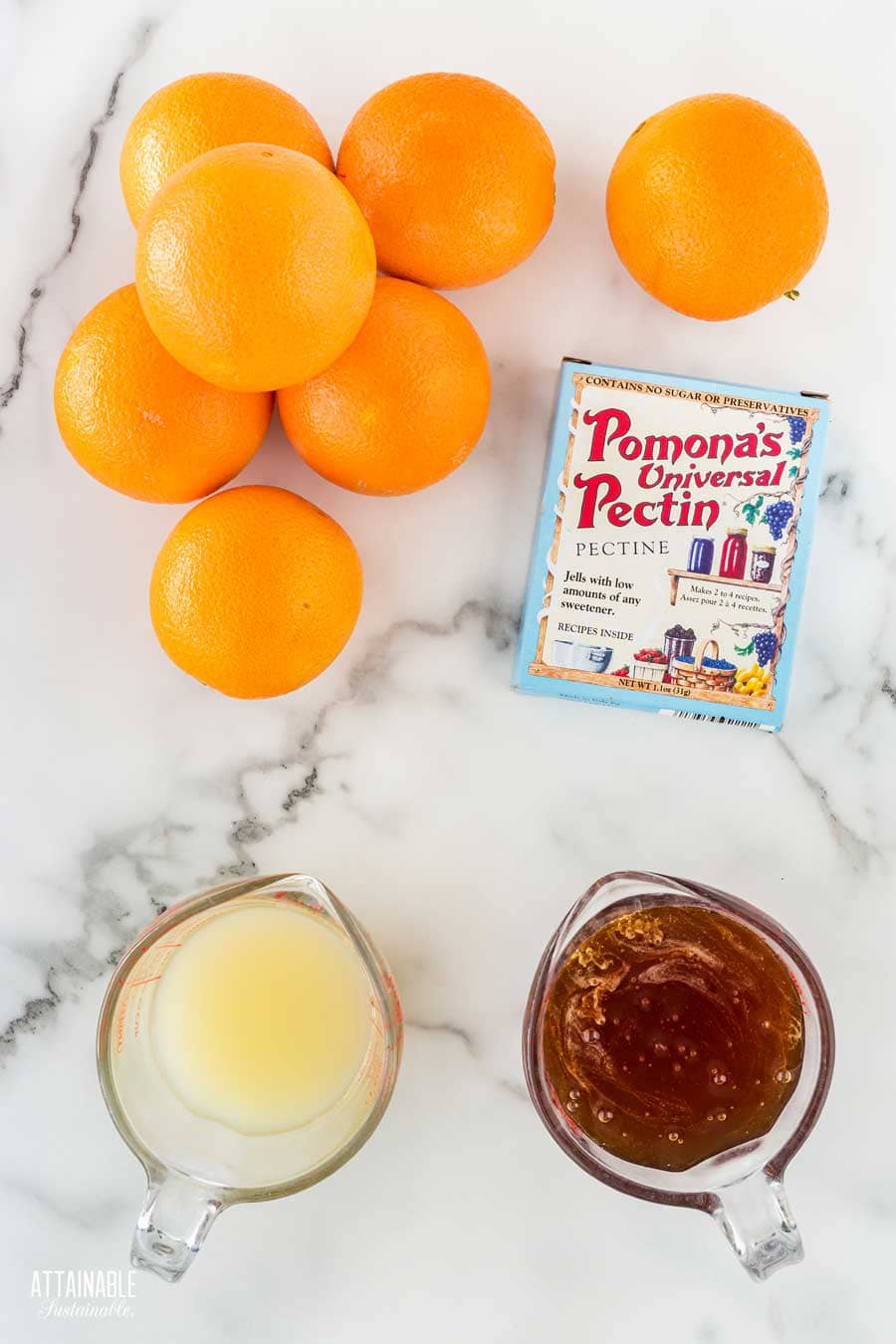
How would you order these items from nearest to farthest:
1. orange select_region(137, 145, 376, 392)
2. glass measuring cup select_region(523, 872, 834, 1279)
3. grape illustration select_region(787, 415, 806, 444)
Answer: orange select_region(137, 145, 376, 392)
glass measuring cup select_region(523, 872, 834, 1279)
grape illustration select_region(787, 415, 806, 444)

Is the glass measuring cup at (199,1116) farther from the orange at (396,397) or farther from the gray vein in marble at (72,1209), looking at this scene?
the orange at (396,397)

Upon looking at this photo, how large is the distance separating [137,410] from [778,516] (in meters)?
0.54

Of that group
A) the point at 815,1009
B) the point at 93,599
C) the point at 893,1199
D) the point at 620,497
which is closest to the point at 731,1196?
the point at 815,1009

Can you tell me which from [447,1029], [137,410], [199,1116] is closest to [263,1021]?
[199,1116]

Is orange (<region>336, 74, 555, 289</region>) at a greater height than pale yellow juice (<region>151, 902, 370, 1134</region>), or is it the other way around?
orange (<region>336, 74, 555, 289</region>)

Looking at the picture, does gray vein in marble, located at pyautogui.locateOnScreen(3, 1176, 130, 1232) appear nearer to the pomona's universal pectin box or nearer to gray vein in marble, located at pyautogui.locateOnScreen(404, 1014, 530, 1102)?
gray vein in marble, located at pyautogui.locateOnScreen(404, 1014, 530, 1102)

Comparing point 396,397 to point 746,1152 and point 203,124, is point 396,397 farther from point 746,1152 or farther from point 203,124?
point 746,1152

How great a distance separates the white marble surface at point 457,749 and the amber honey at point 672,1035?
13 cm

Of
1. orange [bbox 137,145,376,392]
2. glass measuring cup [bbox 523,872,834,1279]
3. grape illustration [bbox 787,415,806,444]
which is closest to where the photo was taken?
orange [bbox 137,145,376,392]

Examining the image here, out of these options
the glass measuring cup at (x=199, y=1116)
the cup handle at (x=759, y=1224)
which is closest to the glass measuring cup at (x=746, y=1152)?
the cup handle at (x=759, y=1224)

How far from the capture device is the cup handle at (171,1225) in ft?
2.54

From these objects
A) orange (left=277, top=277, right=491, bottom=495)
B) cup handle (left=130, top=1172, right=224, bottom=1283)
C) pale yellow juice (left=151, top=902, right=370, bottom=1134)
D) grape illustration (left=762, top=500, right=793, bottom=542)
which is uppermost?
orange (left=277, top=277, right=491, bottom=495)

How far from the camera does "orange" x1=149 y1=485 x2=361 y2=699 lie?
79cm

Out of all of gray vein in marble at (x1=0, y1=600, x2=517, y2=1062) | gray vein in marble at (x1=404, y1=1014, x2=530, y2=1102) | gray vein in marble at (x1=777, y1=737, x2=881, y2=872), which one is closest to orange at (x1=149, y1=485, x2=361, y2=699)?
gray vein in marble at (x1=0, y1=600, x2=517, y2=1062)
